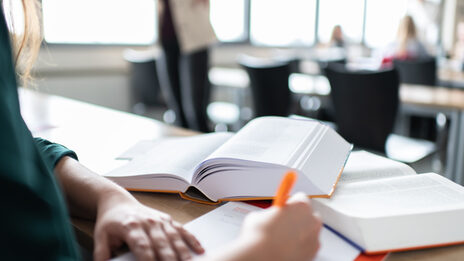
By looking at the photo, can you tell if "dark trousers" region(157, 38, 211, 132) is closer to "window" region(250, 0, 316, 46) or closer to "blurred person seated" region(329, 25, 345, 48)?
"window" region(250, 0, 316, 46)

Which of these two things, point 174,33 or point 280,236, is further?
point 174,33

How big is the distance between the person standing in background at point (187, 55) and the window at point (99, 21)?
73.4 inches

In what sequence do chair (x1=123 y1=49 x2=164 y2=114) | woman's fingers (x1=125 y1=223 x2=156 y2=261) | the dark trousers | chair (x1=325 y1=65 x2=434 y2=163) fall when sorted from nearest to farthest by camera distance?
woman's fingers (x1=125 y1=223 x2=156 y2=261), chair (x1=325 y1=65 x2=434 y2=163), the dark trousers, chair (x1=123 y1=49 x2=164 y2=114)

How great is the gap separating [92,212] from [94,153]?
0.37 metres

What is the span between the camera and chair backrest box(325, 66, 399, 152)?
6.96 ft

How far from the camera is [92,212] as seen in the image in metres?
0.67

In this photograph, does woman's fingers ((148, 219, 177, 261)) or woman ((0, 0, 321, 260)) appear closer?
woman ((0, 0, 321, 260))

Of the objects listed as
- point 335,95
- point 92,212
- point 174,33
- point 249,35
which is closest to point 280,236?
point 92,212

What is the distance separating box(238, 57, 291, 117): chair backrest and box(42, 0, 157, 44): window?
2.42 m

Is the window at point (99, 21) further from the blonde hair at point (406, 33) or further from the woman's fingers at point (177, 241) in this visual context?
the woman's fingers at point (177, 241)

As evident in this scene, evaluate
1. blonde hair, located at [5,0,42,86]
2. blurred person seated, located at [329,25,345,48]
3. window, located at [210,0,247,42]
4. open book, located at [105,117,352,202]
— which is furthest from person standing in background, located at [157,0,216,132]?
blurred person seated, located at [329,25,345,48]

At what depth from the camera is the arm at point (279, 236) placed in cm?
44

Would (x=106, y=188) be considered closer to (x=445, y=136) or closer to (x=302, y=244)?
(x=302, y=244)

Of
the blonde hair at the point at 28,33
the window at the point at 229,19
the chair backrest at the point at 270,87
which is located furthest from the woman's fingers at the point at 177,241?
the window at the point at 229,19
